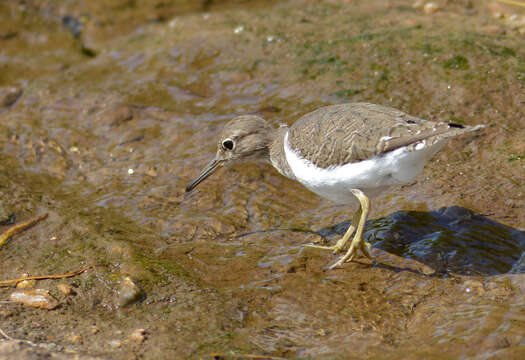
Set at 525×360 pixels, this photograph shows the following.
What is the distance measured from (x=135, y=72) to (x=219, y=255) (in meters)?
4.43

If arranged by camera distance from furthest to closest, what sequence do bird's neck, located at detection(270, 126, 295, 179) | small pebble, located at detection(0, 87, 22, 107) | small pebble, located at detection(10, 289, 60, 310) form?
small pebble, located at detection(0, 87, 22, 107) → bird's neck, located at detection(270, 126, 295, 179) → small pebble, located at detection(10, 289, 60, 310)

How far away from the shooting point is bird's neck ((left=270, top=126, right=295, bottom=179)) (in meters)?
5.56

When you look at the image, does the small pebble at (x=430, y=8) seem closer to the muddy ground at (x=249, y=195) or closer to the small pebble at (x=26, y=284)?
the muddy ground at (x=249, y=195)

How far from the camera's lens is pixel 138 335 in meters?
4.00

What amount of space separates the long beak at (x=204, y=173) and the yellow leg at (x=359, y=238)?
169 cm

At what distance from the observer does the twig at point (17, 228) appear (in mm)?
5445

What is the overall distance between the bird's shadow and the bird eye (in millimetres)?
1276

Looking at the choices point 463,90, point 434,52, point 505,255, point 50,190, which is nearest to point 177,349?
point 505,255

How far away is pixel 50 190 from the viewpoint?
21.2ft

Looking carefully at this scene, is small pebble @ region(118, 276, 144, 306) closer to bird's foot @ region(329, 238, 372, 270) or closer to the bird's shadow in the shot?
bird's foot @ region(329, 238, 372, 270)

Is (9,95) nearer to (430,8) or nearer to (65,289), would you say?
(65,289)

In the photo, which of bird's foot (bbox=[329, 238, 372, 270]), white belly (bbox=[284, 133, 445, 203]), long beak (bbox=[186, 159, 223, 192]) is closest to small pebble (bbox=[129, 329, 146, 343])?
bird's foot (bbox=[329, 238, 372, 270])

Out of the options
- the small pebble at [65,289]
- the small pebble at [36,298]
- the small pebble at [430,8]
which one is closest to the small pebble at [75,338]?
the small pebble at [36,298]

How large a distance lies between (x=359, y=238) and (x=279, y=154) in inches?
49.2
